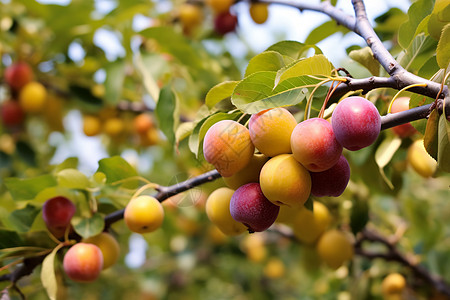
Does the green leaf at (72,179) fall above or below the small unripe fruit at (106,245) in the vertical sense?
above

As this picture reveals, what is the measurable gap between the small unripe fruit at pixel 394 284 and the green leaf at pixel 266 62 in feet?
3.66

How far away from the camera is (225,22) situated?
7.00 feet

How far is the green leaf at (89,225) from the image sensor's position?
0.95 metres

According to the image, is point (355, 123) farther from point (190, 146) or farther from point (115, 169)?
point (115, 169)

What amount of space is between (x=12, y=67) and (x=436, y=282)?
Answer: 1.92m

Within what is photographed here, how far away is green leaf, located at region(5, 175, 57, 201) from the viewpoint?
1.05 meters

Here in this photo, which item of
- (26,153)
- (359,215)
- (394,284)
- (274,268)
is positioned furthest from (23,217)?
(274,268)

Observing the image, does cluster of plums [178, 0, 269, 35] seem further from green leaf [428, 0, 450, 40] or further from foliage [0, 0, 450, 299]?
green leaf [428, 0, 450, 40]

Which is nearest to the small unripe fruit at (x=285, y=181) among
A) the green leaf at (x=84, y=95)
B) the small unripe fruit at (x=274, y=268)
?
the green leaf at (x=84, y=95)

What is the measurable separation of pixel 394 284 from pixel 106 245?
1.05 meters

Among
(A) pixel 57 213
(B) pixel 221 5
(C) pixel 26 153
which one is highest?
(B) pixel 221 5

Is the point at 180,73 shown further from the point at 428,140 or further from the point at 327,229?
the point at 428,140

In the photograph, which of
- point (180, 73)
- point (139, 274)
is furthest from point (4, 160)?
point (139, 274)

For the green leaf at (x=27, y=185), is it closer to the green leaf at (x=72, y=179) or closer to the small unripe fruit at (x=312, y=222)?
the green leaf at (x=72, y=179)
